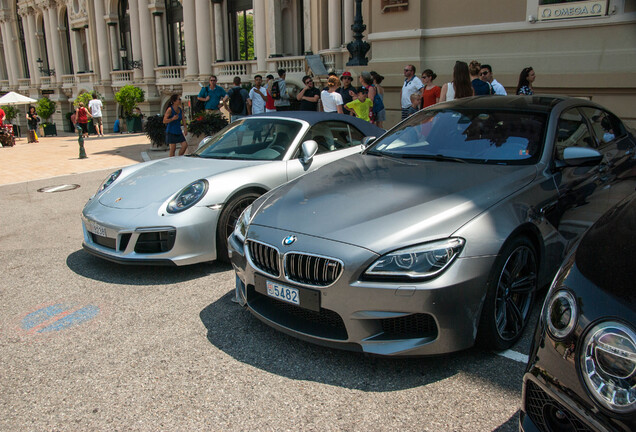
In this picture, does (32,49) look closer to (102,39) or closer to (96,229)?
(102,39)

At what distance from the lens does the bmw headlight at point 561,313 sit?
1.97 metres

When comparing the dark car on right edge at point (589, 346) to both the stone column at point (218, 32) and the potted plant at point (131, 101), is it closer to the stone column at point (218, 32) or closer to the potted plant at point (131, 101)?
the stone column at point (218, 32)

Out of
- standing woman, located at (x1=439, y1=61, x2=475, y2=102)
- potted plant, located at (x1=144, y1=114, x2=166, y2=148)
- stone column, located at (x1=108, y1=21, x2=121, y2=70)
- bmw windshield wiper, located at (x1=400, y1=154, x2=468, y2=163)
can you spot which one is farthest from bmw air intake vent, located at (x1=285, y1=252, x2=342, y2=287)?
stone column, located at (x1=108, y1=21, x2=121, y2=70)

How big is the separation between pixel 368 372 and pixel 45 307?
2.90 meters

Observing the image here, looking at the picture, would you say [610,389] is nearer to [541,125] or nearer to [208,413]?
[208,413]

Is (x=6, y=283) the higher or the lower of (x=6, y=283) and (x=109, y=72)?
the lower

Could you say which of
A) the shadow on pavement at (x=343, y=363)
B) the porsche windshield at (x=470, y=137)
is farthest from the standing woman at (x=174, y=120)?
the shadow on pavement at (x=343, y=363)

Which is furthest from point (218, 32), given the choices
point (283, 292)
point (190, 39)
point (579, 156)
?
point (283, 292)

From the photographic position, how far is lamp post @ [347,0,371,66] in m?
14.0

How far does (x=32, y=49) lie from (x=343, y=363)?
52743 mm

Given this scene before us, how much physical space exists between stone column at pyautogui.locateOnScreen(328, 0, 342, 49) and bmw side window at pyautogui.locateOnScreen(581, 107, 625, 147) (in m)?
16.5

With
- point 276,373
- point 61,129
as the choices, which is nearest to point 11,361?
point 276,373

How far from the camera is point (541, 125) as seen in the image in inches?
161

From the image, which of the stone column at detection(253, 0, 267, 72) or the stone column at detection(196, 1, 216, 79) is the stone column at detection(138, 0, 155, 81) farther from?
the stone column at detection(253, 0, 267, 72)
